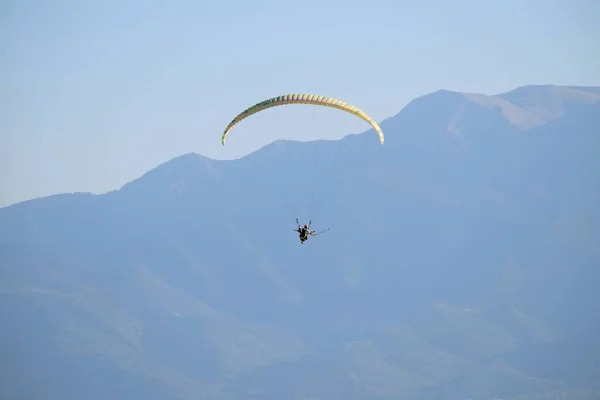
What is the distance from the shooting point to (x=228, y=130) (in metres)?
73.1

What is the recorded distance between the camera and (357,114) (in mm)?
72312

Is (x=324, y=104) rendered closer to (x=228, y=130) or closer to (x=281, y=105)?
(x=281, y=105)

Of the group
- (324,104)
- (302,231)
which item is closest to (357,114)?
(324,104)

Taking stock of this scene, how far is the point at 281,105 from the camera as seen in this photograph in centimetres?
7088

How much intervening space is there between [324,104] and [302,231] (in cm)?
947

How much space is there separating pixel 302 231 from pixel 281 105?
9.36m

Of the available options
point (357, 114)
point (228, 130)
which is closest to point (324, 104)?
point (357, 114)

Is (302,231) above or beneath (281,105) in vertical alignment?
beneath

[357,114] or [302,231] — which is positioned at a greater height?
[357,114]

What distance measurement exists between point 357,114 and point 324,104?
302 centimetres

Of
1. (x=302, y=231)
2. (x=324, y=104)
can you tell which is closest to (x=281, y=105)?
(x=324, y=104)

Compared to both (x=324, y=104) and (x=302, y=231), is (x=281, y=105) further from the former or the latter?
(x=302, y=231)

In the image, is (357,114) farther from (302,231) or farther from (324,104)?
(302,231)

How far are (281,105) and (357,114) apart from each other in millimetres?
5703
